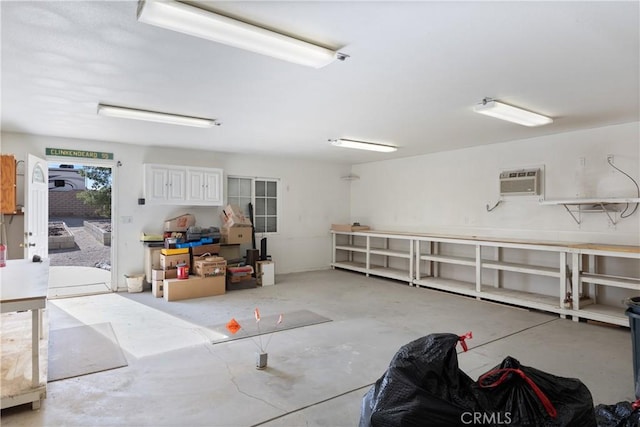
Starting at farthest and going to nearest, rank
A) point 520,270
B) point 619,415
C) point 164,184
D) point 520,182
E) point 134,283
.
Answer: point 164,184, point 134,283, point 520,182, point 520,270, point 619,415

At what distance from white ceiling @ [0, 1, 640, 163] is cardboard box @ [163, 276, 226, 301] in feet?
7.87

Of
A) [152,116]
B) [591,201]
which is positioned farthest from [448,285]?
[152,116]

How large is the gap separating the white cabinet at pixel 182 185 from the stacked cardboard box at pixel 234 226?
280 mm

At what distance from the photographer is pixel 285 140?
6.14 meters

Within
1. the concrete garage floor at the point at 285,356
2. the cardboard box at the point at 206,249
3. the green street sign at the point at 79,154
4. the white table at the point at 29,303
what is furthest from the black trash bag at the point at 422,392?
the green street sign at the point at 79,154

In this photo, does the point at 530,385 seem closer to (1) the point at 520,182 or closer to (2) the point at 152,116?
(2) the point at 152,116

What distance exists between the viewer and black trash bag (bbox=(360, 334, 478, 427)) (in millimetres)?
1538

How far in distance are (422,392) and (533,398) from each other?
0.49m

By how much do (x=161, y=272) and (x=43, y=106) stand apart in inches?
115

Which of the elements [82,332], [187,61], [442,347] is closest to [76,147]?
[82,332]

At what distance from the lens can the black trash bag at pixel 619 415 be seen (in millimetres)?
1695

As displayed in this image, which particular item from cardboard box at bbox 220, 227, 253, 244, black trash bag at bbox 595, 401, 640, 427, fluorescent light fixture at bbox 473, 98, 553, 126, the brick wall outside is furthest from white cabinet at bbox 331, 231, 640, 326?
the brick wall outside

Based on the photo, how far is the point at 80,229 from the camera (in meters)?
13.9

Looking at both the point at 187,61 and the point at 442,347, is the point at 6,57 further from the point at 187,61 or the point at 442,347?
the point at 442,347
